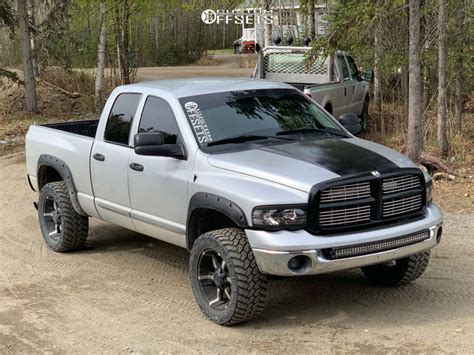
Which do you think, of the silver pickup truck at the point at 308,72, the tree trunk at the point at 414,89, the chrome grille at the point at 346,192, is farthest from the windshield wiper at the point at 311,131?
the silver pickup truck at the point at 308,72

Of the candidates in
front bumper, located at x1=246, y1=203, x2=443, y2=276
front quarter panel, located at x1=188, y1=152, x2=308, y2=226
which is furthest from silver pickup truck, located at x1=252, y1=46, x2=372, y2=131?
front bumper, located at x1=246, y1=203, x2=443, y2=276

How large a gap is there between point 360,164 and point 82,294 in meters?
2.74

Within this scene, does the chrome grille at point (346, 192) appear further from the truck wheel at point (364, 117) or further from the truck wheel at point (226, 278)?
the truck wheel at point (364, 117)

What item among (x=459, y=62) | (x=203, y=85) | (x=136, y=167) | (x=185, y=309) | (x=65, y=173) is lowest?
(x=185, y=309)

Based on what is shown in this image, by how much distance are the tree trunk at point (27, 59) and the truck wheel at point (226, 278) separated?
15.7 meters

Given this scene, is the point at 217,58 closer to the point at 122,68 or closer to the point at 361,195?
the point at 122,68

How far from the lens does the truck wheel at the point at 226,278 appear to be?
5.26 m

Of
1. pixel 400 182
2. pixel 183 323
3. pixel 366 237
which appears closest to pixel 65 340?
pixel 183 323

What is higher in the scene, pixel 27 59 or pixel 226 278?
pixel 27 59

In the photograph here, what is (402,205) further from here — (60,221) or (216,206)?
(60,221)

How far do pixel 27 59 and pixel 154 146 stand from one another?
15.3m

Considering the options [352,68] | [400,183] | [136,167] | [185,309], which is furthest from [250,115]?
[352,68]

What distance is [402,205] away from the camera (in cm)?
559

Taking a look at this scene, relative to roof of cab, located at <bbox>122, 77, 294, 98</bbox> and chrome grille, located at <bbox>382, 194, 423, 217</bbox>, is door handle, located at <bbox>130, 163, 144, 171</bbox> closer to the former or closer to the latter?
roof of cab, located at <bbox>122, 77, 294, 98</bbox>
